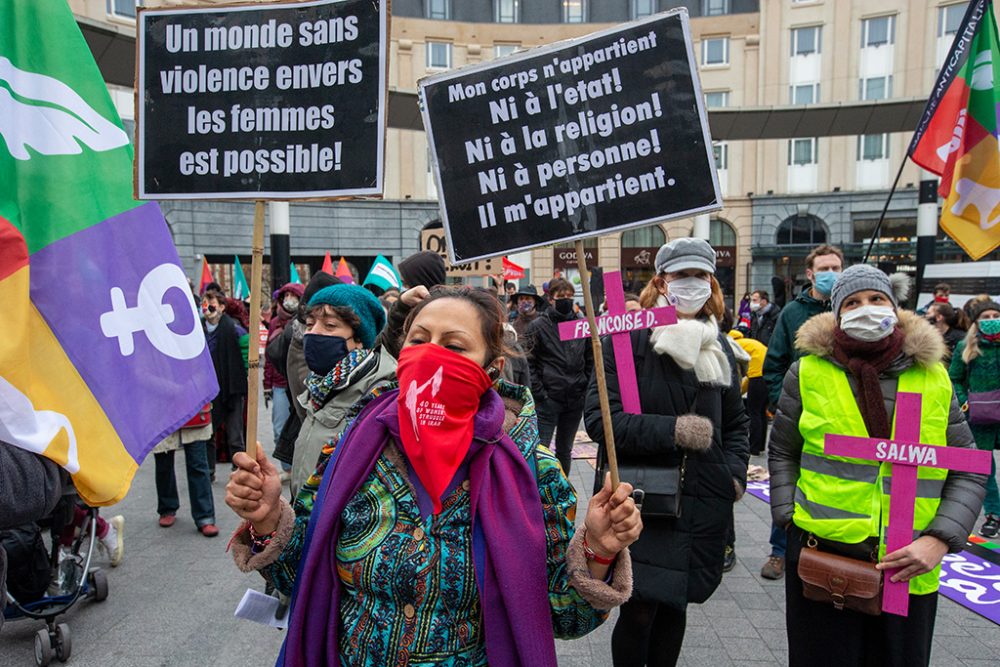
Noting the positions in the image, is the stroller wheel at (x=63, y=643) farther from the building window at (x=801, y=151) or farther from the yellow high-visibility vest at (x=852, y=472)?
the building window at (x=801, y=151)

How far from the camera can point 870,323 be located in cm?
256

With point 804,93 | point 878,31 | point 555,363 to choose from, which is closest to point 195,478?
point 555,363

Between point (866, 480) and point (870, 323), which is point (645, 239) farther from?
point (866, 480)

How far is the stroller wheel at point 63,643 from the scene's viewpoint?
11.7ft

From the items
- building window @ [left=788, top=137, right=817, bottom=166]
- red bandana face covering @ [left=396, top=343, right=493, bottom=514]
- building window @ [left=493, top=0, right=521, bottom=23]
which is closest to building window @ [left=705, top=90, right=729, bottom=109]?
building window @ [left=788, top=137, right=817, bottom=166]

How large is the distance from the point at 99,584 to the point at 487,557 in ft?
12.1

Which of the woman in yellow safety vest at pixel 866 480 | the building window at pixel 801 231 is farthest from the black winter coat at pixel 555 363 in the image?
the building window at pixel 801 231

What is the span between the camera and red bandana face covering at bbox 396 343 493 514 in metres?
1.70

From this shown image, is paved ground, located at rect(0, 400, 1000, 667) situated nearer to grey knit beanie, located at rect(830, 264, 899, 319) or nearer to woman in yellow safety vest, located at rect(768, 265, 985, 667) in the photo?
woman in yellow safety vest, located at rect(768, 265, 985, 667)

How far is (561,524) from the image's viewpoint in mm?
1830

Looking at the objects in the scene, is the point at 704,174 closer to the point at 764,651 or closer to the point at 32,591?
the point at 764,651

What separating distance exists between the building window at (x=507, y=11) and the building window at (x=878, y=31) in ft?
48.5

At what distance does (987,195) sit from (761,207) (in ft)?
89.0

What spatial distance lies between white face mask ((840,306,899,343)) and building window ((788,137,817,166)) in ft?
98.6
